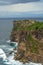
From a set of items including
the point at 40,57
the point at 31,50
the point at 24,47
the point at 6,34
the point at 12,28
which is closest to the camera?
the point at 40,57

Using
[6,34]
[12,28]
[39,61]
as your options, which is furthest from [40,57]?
[6,34]

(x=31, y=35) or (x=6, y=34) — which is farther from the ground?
(x=6, y=34)

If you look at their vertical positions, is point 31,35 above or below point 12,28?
below

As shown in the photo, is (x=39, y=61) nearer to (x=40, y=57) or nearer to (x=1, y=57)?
(x=40, y=57)

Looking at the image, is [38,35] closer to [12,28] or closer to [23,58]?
[23,58]

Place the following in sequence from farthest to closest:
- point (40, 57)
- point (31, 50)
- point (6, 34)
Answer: point (6, 34) < point (31, 50) < point (40, 57)

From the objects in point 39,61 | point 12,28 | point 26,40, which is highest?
point 12,28

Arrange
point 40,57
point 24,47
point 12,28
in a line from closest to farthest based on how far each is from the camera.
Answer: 1. point 40,57
2. point 24,47
3. point 12,28

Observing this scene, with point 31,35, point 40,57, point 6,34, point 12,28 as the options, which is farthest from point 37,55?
point 6,34

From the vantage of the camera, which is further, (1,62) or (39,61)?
(1,62)
